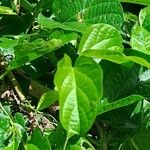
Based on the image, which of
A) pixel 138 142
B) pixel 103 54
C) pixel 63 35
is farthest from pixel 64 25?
pixel 138 142

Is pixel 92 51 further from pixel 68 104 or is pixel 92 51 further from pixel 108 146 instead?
pixel 108 146

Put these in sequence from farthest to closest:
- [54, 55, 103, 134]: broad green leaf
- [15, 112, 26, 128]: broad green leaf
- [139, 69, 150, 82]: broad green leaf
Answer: [139, 69, 150, 82]: broad green leaf → [15, 112, 26, 128]: broad green leaf → [54, 55, 103, 134]: broad green leaf

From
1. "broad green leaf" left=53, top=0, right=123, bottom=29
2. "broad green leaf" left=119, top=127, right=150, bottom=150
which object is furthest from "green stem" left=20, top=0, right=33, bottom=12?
"broad green leaf" left=119, top=127, right=150, bottom=150

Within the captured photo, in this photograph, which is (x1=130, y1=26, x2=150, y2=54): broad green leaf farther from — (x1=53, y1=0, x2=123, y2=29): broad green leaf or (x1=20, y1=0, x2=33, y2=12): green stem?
(x1=20, y1=0, x2=33, y2=12): green stem

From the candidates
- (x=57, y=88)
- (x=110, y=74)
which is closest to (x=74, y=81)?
(x=57, y=88)

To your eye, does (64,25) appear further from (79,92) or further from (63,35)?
(79,92)

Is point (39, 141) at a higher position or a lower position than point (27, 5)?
lower

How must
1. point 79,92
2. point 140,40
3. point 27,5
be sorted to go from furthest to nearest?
point 27,5 → point 140,40 → point 79,92

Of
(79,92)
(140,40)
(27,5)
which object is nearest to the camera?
(79,92)
